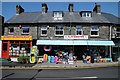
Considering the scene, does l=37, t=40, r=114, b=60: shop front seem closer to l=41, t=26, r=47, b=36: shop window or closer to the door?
l=41, t=26, r=47, b=36: shop window

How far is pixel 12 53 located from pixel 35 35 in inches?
153

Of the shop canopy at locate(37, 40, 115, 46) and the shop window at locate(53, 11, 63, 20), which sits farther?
the shop window at locate(53, 11, 63, 20)

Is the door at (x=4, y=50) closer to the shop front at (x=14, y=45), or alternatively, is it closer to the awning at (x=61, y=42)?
the shop front at (x=14, y=45)

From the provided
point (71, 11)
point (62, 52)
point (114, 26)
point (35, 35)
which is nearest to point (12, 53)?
point (35, 35)

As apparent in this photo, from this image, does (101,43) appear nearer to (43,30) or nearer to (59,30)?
(59,30)

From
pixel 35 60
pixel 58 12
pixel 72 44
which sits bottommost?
pixel 35 60

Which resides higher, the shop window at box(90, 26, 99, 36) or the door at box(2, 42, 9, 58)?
the shop window at box(90, 26, 99, 36)

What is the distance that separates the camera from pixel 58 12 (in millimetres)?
31328

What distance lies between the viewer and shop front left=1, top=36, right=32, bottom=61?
2786 cm

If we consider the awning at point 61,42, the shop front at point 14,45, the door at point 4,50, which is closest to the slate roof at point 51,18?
the awning at point 61,42

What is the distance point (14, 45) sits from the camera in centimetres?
2836

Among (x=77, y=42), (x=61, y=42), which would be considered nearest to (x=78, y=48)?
(x=77, y=42)

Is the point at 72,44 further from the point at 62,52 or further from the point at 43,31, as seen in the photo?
the point at 43,31

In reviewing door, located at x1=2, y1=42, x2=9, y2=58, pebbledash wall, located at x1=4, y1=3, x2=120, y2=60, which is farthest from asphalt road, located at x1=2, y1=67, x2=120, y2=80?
pebbledash wall, located at x1=4, y1=3, x2=120, y2=60
